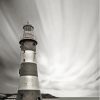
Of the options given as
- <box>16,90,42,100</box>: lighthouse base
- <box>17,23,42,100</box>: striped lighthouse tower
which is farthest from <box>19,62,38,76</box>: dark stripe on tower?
<box>16,90,42,100</box>: lighthouse base

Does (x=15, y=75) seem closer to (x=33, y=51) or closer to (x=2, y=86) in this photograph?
(x=2, y=86)

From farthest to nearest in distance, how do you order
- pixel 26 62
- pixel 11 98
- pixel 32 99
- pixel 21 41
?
pixel 11 98
pixel 21 41
pixel 26 62
pixel 32 99

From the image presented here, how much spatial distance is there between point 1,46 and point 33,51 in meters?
3.23

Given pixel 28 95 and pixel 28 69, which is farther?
pixel 28 69

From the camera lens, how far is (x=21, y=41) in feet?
32.6

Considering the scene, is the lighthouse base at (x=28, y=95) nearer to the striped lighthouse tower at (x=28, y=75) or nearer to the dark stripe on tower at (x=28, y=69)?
the striped lighthouse tower at (x=28, y=75)

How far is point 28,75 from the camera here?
28.4 feet

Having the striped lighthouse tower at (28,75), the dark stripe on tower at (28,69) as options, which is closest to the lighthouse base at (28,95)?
the striped lighthouse tower at (28,75)

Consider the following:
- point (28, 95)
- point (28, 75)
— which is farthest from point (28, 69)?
point (28, 95)

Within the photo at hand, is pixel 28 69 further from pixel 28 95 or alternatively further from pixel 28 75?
pixel 28 95

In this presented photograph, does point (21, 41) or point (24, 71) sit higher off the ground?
point (21, 41)

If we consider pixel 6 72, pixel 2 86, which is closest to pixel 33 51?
pixel 6 72

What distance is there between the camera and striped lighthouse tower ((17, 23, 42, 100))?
8.45m

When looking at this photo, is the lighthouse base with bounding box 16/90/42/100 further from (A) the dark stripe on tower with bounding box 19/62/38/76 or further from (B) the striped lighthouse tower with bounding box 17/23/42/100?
(A) the dark stripe on tower with bounding box 19/62/38/76
